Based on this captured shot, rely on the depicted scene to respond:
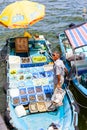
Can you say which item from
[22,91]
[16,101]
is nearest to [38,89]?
[22,91]

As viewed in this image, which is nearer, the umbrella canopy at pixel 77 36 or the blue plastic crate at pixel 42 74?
the umbrella canopy at pixel 77 36

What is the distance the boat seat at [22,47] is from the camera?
15.2m

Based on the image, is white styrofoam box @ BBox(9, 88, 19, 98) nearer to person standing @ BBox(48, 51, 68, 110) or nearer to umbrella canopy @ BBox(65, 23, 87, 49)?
person standing @ BBox(48, 51, 68, 110)

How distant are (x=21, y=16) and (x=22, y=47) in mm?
1667

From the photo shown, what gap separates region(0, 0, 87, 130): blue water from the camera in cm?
2050

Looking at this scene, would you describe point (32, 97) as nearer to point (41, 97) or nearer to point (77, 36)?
point (41, 97)

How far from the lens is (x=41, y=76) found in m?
13.2

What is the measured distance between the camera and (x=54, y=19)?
2298cm

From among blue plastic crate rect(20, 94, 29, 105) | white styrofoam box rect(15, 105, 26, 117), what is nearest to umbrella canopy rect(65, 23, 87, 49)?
blue plastic crate rect(20, 94, 29, 105)

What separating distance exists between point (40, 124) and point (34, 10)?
6185 mm

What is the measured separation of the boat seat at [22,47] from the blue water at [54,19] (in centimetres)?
356

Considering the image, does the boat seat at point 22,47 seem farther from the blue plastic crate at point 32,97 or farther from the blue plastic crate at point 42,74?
the blue plastic crate at point 32,97

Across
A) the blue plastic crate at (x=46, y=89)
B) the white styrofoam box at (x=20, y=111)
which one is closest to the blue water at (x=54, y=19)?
the blue plastic crate at (x=46, y=89)

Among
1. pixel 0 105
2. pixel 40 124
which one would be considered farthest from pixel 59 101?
pixel 0 105
